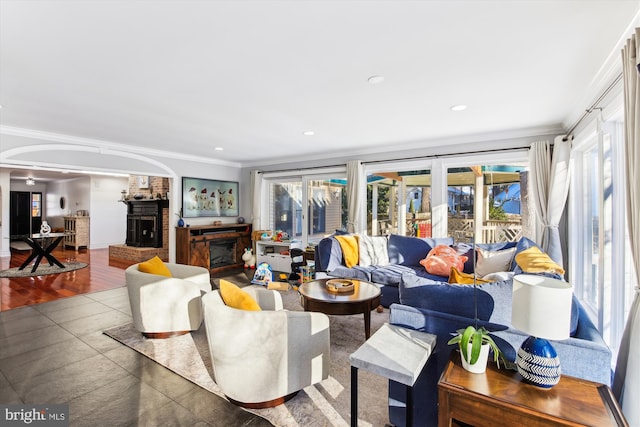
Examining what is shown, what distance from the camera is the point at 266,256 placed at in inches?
265

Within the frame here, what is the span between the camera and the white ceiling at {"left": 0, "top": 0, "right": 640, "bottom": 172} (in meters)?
1.72

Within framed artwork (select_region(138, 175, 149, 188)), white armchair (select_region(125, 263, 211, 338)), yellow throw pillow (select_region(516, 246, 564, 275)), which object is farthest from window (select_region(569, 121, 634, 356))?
framed artwork (select_region(138, 175, 149, 188))

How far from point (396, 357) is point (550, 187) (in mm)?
3664

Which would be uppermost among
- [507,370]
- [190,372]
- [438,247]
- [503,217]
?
[503,217]

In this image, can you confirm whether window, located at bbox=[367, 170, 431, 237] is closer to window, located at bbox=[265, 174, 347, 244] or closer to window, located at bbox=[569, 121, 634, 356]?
window, located at bbox=[265, 174, 347, 244]

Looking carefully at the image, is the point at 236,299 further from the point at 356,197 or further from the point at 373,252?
the point at 356,197

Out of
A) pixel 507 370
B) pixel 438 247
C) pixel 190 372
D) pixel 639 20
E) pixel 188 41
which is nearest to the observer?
pixel 507 370

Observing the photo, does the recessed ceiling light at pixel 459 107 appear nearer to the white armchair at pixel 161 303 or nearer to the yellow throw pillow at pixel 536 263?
the yellow throw pillow at pixel 536 263

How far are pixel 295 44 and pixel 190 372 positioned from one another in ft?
8.60

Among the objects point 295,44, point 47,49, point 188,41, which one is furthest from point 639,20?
point 47,49

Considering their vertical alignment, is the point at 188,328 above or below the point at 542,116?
below

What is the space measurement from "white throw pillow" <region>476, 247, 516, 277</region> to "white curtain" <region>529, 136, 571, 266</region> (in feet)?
1.79

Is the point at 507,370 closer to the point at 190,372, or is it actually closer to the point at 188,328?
the point at 190,372

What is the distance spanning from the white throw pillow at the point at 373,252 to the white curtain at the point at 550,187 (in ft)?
6.78
